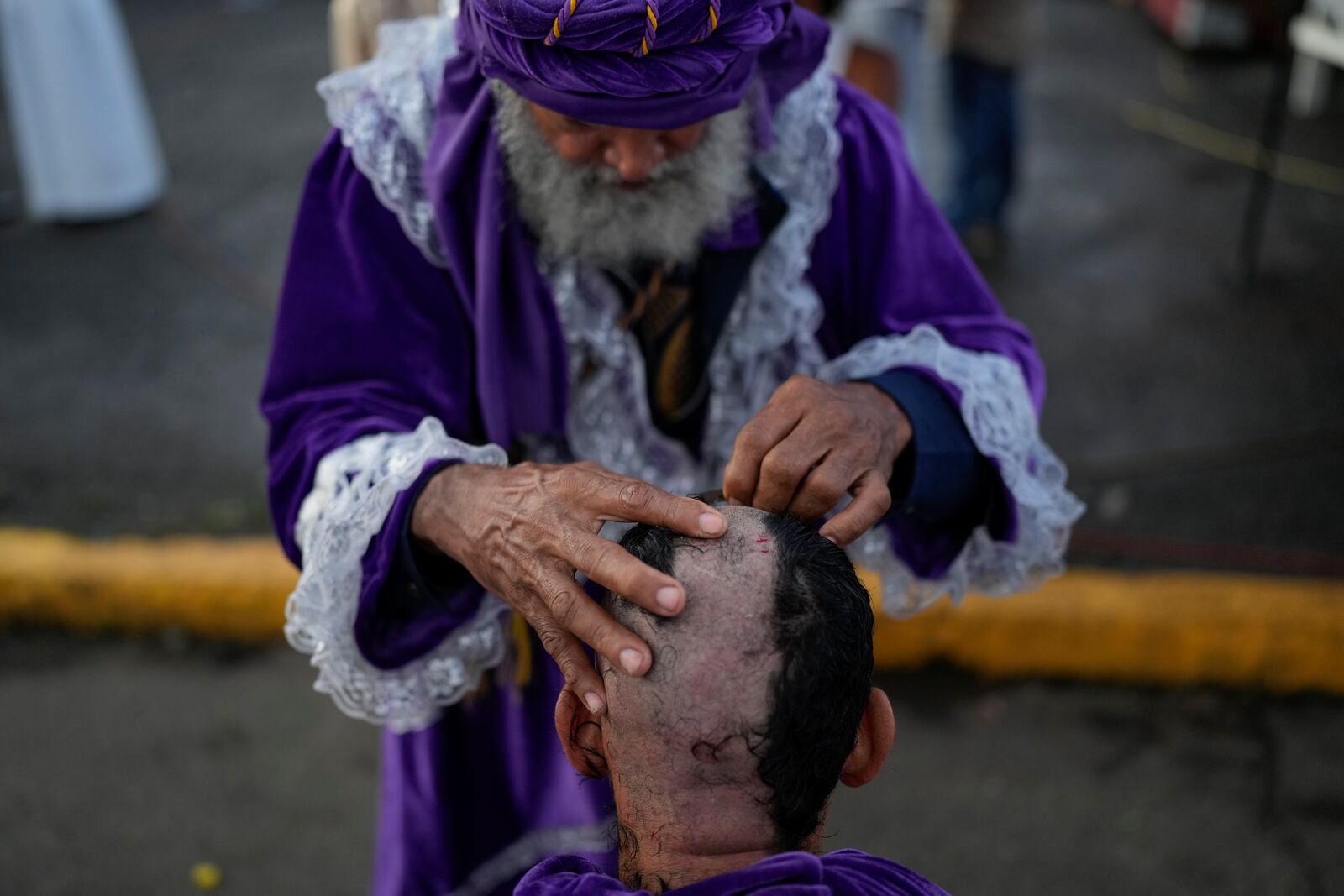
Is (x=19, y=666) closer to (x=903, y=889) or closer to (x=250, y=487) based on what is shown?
(x=250, y=487)

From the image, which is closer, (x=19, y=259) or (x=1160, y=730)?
(x=1160, y=730)

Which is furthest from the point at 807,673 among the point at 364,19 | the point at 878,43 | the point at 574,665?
the point at 878,43

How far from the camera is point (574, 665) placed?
1.55 meters

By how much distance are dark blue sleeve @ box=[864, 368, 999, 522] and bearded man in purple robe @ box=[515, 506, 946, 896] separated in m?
0.38

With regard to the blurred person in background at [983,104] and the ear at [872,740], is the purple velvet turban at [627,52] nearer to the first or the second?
the ear at [872,740]

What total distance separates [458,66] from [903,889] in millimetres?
1370

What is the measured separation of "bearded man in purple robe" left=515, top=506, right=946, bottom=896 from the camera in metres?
1.44

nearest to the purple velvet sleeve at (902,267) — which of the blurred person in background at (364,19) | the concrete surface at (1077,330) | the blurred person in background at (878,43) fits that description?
the concrete surface at (1077,330)

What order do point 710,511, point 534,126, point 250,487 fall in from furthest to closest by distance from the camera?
1. point 250,487
2. point 534,126
3. point 710,511

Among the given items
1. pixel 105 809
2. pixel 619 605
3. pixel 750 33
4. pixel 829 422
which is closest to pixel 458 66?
pixel 750 33

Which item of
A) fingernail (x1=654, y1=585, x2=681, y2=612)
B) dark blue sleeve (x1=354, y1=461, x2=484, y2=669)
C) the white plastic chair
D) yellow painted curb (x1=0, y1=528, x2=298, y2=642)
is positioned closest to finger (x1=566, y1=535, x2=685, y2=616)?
fingernail (x1=654, y1=585, x2=681, y2=612)

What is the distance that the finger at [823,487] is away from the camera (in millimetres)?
1706

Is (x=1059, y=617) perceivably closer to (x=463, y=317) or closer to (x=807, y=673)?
(x=463, y=317)

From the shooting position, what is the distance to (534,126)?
190 cm
